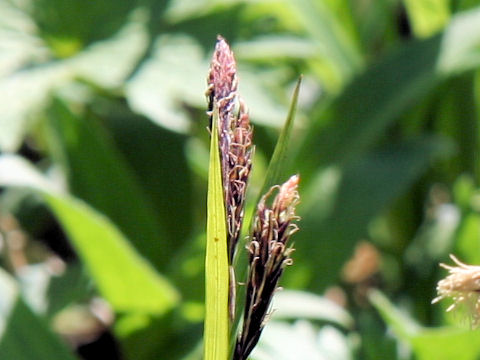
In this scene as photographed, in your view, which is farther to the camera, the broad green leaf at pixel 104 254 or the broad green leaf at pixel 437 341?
the broad green leaf at pixel 104 254

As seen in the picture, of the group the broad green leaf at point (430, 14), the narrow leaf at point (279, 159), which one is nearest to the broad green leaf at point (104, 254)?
the narrow leaf at point (279, 159)

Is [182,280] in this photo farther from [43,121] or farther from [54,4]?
[54,4]

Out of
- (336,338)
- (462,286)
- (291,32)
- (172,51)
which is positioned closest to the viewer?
(462,286)

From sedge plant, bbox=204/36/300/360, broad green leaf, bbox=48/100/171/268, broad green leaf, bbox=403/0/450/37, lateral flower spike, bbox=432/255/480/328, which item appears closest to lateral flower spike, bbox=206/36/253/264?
sedge plant, bbox=204/36/300/360

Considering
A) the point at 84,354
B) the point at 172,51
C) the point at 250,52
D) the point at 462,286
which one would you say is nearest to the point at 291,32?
the point at 250,52

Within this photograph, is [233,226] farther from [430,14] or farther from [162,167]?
[430,14]

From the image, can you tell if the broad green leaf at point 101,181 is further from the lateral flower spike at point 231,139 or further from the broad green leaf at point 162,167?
Answer: the lateral flower spike at point 231,139

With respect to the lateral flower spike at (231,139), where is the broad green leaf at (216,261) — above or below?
below
